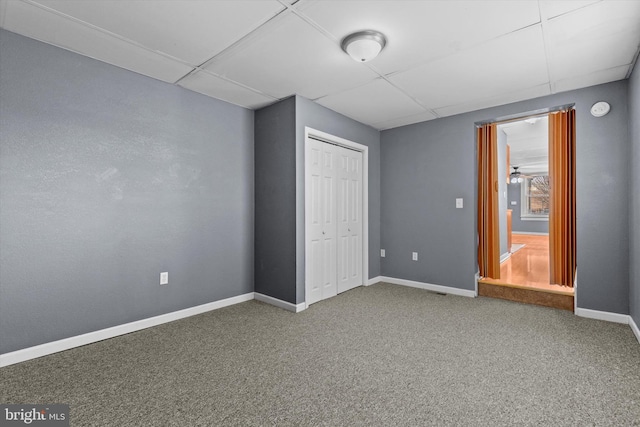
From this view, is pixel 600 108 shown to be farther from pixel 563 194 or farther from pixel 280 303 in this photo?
pixel 280 303

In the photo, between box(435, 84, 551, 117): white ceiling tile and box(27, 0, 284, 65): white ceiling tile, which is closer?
box(27, 0, 284, 65): white ceiling tile

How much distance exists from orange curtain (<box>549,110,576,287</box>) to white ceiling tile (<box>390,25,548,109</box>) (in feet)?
2.44

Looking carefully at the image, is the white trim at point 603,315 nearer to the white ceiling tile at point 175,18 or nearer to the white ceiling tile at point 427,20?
the white ceiling tile at point 427,20

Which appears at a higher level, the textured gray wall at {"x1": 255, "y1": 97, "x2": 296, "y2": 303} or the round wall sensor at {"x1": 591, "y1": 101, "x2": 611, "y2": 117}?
the round wall sensor at {"x1": 591, "y1": 101, "x2": 611, "y2": 117}

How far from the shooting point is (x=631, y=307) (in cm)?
287

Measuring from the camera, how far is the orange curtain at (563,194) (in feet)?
11.3

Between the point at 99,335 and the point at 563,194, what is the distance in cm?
495

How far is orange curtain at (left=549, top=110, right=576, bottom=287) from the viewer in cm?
343

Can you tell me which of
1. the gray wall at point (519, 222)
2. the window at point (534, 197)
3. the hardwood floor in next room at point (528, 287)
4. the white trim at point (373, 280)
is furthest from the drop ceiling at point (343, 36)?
the window at point (534, 197)

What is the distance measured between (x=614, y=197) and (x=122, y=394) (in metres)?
4.49

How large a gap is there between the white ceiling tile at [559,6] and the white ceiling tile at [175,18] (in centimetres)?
172

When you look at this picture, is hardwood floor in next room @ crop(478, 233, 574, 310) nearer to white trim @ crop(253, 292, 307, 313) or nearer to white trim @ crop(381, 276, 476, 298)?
white trim @ crop(381, 276, 476, 298)

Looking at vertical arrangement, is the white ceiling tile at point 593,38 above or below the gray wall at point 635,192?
above

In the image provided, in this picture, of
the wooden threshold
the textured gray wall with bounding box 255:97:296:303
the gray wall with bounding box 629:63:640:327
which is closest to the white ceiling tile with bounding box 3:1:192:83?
the textured gray wall with bounding box 255:97:296:303
